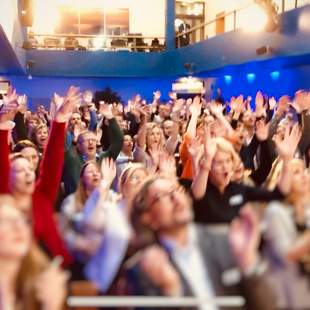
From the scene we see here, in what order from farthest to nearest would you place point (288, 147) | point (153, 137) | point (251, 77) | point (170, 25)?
point (170, 25), point (251, 77), point (153, 137), point (288, 147)

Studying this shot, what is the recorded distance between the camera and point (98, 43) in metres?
19.9

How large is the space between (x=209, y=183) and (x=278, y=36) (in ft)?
26.7

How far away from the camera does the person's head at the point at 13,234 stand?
2109mm

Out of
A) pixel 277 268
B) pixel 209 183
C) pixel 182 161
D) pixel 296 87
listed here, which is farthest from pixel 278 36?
pixel 277 268

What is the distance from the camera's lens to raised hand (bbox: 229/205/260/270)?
220 centimetres

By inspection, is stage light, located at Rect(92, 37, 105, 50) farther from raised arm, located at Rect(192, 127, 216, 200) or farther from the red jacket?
raised arm, located at Rect(192, 127, 216, 200)

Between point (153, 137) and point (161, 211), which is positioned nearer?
point (161, 211)

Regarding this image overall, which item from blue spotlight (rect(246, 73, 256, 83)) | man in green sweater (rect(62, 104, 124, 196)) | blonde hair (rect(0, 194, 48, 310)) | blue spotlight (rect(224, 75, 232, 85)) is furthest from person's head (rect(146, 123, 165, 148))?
blue spotlight (rect(224, 75, 232, 85))

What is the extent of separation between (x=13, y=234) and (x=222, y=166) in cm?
119

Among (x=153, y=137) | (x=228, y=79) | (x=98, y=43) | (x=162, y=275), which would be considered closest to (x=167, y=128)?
(x=153, y=137)

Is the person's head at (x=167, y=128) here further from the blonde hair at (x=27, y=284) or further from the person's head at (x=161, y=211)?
the blonde hair at (x=27, y=284)

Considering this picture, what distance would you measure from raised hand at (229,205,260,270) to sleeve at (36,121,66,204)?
894 mm

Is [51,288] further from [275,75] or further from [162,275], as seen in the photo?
[275,75]

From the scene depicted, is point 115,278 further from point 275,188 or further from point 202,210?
point 275,188
